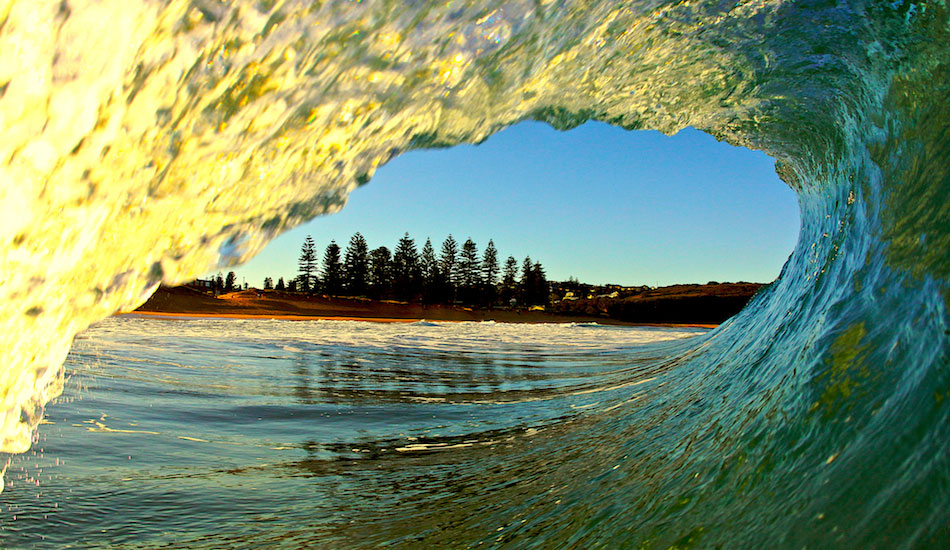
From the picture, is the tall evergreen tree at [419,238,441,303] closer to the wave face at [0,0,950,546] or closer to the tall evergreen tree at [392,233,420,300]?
the tall evergreen tree at [392,233,420,300]

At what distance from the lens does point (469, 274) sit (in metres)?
52.8

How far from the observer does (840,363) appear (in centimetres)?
144

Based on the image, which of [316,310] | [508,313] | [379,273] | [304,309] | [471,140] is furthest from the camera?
[379,273]

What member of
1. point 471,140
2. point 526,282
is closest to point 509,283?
point 526,282

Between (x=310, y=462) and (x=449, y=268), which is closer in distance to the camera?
(x=310, y=462)

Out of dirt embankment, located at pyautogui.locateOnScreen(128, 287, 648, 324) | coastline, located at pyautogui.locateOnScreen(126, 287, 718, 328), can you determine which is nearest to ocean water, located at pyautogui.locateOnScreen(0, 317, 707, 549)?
coastline, located at pyautogui.locateOnScreen(126, 287, 718, 328)

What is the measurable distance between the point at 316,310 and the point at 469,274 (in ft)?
60.7

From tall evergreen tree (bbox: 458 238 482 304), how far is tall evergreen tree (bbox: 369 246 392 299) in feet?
22.2

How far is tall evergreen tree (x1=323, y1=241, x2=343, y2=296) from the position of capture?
4838 cm

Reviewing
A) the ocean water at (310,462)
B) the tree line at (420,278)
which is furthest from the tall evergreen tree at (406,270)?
the ocean water at (310,462)

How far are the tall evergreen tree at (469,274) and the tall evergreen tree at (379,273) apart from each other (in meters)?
6.76

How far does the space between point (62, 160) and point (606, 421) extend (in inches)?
106

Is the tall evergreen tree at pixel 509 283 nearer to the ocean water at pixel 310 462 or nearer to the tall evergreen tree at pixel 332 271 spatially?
the tall evergreen tree at pixel 332 271

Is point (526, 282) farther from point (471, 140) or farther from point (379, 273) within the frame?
point (471, 140)
